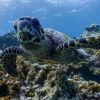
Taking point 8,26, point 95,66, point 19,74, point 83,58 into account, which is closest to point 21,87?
point 19,74

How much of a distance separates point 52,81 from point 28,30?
147 cm

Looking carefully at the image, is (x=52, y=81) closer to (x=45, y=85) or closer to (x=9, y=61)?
(x=45, y=85)

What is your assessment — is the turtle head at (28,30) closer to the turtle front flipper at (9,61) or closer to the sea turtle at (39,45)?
the sea turtle at (39,45)

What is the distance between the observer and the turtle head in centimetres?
587

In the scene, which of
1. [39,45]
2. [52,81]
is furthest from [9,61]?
[52,81]

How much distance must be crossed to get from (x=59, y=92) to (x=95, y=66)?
4.17 metres

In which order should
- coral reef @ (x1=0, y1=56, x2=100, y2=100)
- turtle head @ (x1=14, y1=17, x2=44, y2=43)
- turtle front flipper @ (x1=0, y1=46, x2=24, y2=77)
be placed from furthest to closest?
turtle front flipper @ (x1=0, y1=46, x2=24, y2=77)
turtle head @ (x1=14, y1=17, x2=44, y2=43)
coral reef @ (x1=0, y1=56, x2=100, y2=100)

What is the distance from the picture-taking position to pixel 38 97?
19.0 ft

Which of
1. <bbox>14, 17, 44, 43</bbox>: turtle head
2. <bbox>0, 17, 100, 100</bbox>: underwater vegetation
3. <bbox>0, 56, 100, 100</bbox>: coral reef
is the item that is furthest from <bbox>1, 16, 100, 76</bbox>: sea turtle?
<bbox>0, 56, 100, 100</bbox>: coral reef

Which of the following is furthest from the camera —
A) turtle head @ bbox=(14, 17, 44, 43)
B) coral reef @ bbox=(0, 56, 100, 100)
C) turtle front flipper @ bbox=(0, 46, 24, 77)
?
turtle front flipper @ bbox=(0, 46, 24, 77)

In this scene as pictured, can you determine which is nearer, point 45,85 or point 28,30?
point 28,30

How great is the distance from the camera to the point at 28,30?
233 inches

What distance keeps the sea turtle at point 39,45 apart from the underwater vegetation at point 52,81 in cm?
12

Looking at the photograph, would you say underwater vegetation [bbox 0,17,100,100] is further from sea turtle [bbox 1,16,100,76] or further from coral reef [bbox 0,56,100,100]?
sea turtle [bbox 1,16,100,76]
